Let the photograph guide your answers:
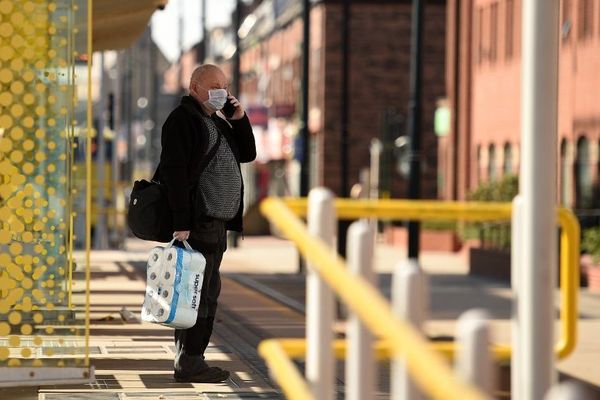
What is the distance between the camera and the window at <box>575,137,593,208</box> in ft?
119

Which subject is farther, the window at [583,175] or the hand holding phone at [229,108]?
the window at [583,175]

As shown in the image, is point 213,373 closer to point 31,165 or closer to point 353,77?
point 31,165

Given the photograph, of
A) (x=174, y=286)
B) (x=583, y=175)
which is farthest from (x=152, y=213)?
(x=583, y=175)

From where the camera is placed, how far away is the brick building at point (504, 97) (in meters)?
36.4

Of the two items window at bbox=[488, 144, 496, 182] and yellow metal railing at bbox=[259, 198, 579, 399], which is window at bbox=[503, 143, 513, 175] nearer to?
window at bbox=[488, 144, 496, 182]

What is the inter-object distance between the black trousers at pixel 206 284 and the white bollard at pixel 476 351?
266 inches

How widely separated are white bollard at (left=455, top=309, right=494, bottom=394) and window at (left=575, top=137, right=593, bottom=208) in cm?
3223

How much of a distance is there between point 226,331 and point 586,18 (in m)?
22.2

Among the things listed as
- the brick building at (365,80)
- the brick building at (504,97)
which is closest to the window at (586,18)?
the brick building at (504,97)

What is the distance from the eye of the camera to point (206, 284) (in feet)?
35.7

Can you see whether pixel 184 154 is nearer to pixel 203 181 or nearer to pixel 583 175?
pixel 203 181

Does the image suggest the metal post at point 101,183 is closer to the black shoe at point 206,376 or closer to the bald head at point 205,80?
the black shoe at point 206,376

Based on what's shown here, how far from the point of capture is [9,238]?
32.9 ft

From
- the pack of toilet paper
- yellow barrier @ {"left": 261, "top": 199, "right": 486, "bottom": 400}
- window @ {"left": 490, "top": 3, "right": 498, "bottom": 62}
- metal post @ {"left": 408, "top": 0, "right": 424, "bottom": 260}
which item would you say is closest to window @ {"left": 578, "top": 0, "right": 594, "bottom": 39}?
window @ {"left": 490, "top": 3, "right": 498, "bottom": 62}
